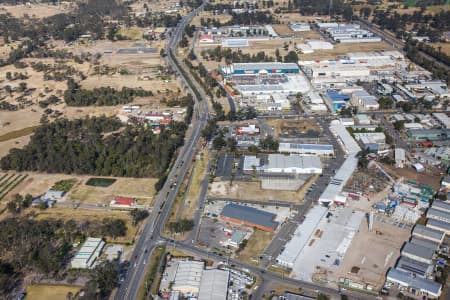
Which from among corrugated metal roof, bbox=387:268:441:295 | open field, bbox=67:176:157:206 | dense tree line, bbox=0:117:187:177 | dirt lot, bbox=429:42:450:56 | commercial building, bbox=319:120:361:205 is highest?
dirt lot, bbox=429:42:450:56

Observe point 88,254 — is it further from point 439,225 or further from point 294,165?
point 439,225

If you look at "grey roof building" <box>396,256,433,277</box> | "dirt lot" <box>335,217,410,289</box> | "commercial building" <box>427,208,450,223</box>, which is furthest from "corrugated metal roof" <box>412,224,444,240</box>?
"grey roof building" <box>396,256,433,277</box>

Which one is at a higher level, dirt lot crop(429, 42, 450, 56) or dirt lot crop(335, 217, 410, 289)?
dirt lot crop(429, 42, 450, 56)

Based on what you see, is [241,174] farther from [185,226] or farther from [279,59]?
[279,59]

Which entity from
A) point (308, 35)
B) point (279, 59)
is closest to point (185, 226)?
point (279, 59)

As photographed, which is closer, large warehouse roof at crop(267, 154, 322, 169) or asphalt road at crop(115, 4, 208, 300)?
asphalt road at crop(115, 4, 208, 300)

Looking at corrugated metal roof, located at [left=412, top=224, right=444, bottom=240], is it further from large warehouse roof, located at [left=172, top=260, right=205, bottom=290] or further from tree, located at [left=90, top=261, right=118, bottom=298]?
tree, located at [left=90, top=261, right=118, bottom=298]

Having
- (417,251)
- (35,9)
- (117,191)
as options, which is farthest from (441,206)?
(35,9)
